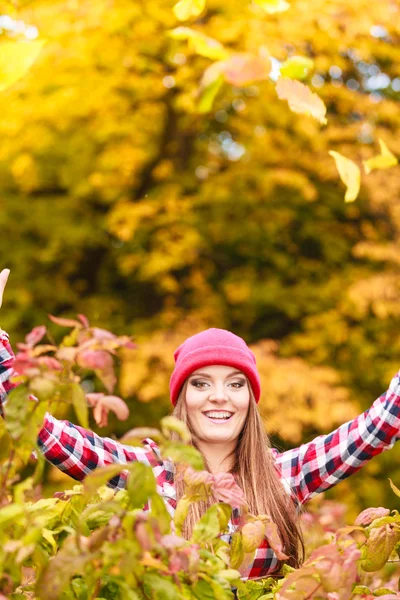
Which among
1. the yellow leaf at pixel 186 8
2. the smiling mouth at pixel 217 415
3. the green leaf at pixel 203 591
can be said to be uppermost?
the yellow leaf at pixel 186 8

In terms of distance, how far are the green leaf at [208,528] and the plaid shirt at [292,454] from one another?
0.77m

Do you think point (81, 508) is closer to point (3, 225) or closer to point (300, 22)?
point (300, 22)

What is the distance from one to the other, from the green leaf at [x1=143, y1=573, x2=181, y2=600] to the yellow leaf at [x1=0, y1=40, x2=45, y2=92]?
0.77m

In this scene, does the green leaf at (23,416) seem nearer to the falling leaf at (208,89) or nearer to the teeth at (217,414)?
the falling leaf at (208,89)

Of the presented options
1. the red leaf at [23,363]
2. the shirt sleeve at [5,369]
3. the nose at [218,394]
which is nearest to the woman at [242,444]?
the nose at [218,394]

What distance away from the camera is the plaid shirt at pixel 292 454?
1911 millimetres

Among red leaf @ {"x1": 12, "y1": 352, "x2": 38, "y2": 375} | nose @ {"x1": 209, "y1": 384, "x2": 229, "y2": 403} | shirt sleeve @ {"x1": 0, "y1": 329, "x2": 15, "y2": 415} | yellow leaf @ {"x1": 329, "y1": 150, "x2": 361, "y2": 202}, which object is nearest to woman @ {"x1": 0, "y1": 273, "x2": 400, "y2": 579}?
nose @ {"x1": 209, "y1": 384, "x2": 229, "y2": 403}

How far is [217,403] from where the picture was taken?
205 centimetres

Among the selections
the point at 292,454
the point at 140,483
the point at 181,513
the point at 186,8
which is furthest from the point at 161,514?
the point at 292,454

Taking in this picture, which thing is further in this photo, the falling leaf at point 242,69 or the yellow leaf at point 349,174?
the yellow leaf at point 349,174

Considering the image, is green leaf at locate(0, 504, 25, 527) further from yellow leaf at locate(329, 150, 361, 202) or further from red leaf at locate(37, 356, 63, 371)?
yellow leaf at locate(329, 150, 361, 202)

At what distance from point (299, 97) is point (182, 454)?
21.4 inches

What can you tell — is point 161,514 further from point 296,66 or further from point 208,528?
point 296,66

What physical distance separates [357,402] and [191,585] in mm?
5910
